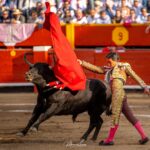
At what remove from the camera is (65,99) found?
27.8 feet

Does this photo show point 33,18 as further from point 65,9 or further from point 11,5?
point 65,9

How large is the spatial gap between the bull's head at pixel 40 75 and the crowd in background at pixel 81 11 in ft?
21.9

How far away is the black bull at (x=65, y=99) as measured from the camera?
846cm

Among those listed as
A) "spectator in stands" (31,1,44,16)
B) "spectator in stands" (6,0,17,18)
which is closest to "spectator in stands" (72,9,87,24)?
"spectator in stands" (31,1,44,16)

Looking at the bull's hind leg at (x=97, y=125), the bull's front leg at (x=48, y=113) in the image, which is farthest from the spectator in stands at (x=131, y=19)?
the bull's front leg at (x=48, y=113)

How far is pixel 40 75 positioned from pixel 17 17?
7.94 meters

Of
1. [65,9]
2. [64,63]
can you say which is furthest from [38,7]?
[64,63]

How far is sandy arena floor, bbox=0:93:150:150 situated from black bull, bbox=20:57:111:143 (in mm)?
243

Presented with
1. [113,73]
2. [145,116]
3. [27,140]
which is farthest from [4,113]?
[113,73]

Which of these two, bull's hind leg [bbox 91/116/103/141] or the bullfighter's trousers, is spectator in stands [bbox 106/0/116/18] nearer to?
bull's hind leg [bbox 91/116/103/141]

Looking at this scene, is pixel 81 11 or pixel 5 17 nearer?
pixel 81 11

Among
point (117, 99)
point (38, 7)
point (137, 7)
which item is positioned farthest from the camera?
point (38, 7)

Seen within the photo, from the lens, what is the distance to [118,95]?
837 centimetres

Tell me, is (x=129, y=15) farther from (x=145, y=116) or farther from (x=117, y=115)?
(x=117, y=115)
